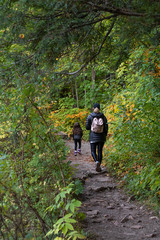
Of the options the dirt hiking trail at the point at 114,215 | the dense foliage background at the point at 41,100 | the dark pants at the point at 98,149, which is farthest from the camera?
the dark pants at the point at 98,149

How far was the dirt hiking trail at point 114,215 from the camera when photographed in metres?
4.16

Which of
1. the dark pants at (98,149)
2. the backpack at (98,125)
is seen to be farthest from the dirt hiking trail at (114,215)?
the backpack at (98,125)

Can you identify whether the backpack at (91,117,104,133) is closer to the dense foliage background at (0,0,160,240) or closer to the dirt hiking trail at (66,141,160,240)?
the dirt hiking trail at (66,141,160,240)

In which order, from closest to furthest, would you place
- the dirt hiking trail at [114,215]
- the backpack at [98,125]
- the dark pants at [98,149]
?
1. the dirt hiking trail at [114,215]
2. the backpack at [98,125]
3. the dark pants at [98,149]

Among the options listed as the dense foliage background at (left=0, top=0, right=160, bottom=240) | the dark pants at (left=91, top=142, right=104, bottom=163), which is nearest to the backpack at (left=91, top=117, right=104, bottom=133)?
the dark pants at (left=91, top=142, right=104, bottom=163)

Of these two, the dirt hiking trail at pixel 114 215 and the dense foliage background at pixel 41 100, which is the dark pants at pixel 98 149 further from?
the dense foliage background at pixel 41 100

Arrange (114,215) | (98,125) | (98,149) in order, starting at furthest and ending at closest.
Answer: (98,149) < (98,125) < (114,215)

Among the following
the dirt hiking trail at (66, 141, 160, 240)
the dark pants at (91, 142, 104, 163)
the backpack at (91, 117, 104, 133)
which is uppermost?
the backpack at (91, 117, 104, 133)

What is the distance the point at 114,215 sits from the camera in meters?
5.14

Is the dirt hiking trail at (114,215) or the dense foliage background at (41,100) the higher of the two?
the dense foliage background at (41,100)

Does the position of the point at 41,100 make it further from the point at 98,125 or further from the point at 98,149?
the point at 98,149

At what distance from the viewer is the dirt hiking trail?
4160 mm

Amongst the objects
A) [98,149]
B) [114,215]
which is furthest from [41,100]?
[98,149]

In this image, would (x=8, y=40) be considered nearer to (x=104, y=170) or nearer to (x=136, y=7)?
(x=136, y=7)
